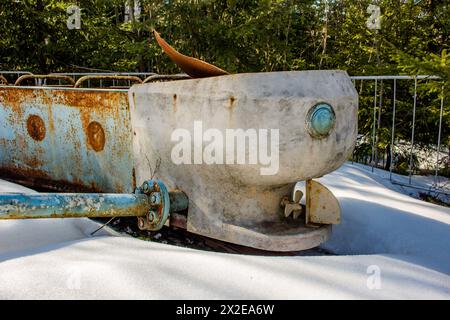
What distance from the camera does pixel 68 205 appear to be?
220 cm

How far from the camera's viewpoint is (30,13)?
11.0 meters

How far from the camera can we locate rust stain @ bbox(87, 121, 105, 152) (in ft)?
10.4

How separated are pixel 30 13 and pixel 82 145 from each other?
9.29m

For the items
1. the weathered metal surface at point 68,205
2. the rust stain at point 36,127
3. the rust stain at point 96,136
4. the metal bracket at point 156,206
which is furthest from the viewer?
the rust stain at point 36,127

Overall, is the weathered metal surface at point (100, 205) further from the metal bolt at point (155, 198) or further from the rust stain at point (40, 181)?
the rust stain at point (40, 181)

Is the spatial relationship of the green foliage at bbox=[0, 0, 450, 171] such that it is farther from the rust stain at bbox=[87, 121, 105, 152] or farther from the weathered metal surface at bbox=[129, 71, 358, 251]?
the rust stain at bbox=[87, 121, 105, 152]

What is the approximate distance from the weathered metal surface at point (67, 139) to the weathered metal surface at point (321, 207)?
1.24 metres

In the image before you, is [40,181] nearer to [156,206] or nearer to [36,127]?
[36,127]

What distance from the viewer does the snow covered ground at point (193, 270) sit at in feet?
5.20

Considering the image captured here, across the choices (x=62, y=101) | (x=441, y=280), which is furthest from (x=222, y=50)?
(x=441, y=280)

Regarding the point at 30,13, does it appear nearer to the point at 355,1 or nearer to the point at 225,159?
the point at 355,1

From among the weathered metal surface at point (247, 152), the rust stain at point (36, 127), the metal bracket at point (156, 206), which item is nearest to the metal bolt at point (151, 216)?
the metal bracket at point (156, 206)

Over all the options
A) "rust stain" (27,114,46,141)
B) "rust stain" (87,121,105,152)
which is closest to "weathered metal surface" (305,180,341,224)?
"rust stain" (87,121,105,152)

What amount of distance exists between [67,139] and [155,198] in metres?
1.44
